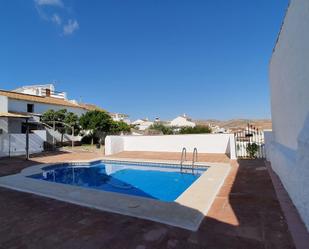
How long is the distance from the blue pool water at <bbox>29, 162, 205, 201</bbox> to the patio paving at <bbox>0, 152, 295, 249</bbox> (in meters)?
3.48

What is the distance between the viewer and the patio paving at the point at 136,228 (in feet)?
12.5

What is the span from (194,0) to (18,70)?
3183 centimetres

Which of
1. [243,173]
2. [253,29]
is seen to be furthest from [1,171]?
[253,29]

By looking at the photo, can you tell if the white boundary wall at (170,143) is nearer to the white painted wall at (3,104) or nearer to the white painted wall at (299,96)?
the white painted wall at (299,96)

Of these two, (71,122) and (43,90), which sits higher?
(43,90)

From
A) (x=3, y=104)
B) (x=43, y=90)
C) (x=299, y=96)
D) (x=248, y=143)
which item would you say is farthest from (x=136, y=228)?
(x=43, y=90)

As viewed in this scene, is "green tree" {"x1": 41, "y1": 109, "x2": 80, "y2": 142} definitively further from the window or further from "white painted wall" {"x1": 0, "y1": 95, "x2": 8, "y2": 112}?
"white painted wall" {"x1": 0, "y1": 95, "x2": 8, "y2": 112}

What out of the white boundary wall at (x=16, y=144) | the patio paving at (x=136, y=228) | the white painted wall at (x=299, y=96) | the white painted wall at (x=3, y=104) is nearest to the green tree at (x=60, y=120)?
the white painted wall at (x=3, y=104)

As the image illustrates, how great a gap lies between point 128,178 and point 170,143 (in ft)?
25.4

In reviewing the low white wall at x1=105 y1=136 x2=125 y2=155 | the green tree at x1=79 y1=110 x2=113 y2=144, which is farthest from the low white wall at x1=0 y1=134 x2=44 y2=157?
the green tree at x1=79 y1=110 x2=113 y2=144

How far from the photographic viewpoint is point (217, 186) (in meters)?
7.42

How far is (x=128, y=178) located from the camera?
11.8 metres

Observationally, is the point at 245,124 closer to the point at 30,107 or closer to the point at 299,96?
the point at 30,107

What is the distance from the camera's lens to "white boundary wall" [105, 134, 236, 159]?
16875 mm
